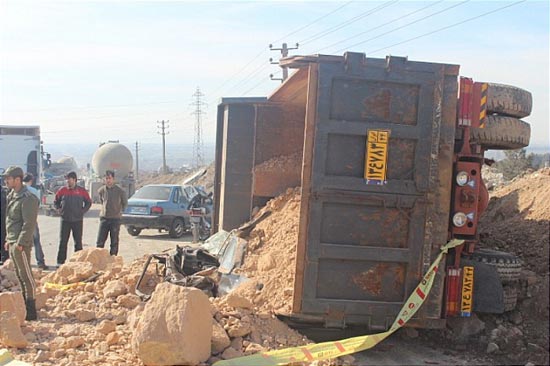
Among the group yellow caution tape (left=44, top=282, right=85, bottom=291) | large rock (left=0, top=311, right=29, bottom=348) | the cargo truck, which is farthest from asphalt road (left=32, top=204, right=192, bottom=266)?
large rock (left=0, top=311, right=29, bottom=348)

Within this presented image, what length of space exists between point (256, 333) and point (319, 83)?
2.16 meters

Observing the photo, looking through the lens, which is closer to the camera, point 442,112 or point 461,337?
point 442,112

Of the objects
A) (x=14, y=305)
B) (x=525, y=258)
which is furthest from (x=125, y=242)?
(x=525, y=258)

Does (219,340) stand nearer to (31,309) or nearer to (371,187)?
(371,187)

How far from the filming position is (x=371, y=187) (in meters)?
4.93

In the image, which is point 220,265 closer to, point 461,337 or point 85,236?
point 461,337

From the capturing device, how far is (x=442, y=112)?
4977 millimetres

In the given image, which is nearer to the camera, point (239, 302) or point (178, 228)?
point (239, 302)

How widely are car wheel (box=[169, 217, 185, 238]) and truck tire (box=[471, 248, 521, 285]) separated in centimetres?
1185

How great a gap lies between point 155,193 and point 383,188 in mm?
12905

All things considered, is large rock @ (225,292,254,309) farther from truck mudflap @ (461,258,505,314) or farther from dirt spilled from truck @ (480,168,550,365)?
dirt spilled from truck @ (480,168,550,365)

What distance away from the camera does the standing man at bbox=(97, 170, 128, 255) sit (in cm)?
1012

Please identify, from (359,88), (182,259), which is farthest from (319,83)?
(182,259)

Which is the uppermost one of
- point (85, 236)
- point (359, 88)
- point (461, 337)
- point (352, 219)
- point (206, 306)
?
point (359, 88)
